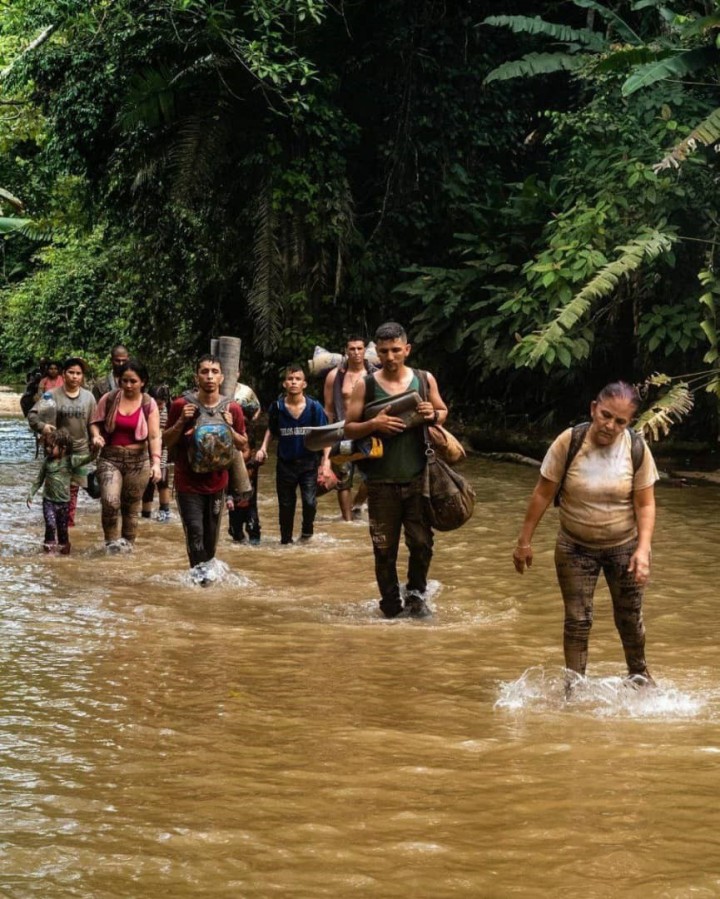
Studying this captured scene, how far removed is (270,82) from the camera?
829 inches

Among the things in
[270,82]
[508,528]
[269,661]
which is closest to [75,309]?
[270,82]

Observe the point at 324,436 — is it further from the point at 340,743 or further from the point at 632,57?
the point at 632,57

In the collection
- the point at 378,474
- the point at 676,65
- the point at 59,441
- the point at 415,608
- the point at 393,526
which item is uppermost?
the point at 676,65

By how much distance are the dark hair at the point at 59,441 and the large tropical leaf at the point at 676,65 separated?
7509 millimetres

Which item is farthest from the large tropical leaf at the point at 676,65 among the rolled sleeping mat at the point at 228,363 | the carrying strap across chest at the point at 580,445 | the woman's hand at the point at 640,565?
the woman's hand at the point at 640,565

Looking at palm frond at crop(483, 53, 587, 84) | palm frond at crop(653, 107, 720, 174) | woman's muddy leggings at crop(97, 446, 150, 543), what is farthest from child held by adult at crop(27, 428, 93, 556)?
palm frond at crop(483, 53, 587, 84)

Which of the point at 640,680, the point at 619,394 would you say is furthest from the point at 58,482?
the point at 619,394

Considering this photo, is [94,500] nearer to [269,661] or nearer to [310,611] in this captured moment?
[310,611]

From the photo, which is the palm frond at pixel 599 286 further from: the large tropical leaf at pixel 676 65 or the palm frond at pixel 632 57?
the palm frond at pixel 632 57

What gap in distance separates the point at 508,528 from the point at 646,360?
19.3 feet

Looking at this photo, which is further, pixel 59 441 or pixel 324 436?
pixel 59 441

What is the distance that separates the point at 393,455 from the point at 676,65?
28.5 feet

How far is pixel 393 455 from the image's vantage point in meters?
8.54

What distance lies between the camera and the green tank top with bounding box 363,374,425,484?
336 inches
